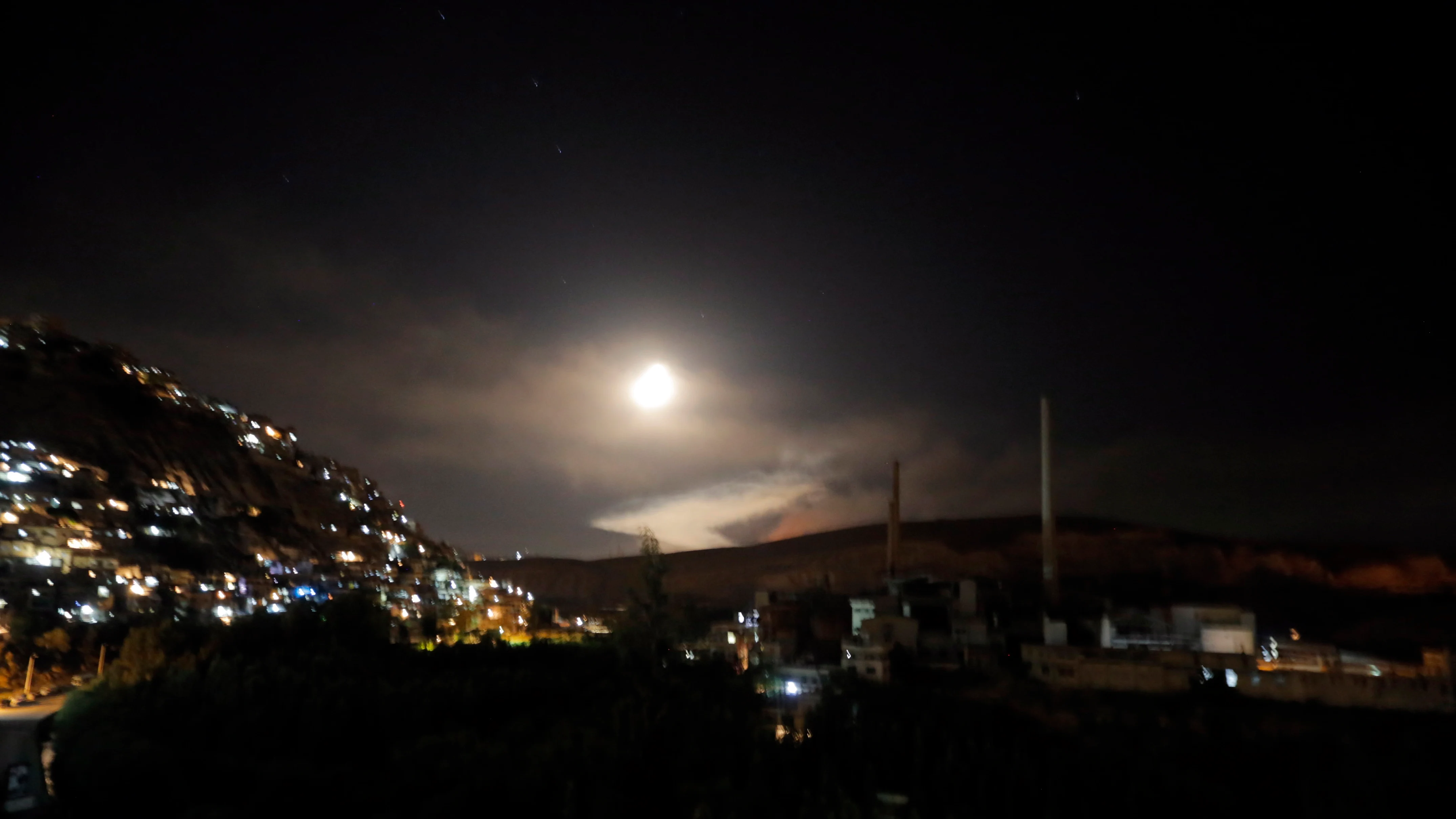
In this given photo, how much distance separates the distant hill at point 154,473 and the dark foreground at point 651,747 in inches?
551

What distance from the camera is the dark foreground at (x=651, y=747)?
8750 mm

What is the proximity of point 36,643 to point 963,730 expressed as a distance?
54.0 ft

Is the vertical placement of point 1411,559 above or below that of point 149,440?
below

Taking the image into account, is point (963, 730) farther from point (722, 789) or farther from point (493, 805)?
point (493, 805)

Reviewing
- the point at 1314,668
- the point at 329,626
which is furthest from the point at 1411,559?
the point at 329,626

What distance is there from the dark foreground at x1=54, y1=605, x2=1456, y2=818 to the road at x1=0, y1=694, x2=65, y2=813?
Result: 349mm

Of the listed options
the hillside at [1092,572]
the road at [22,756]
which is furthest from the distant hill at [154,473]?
the road at [22,756]

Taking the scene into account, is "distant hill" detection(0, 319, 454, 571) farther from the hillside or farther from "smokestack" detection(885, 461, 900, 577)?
"smokestack" detection(885, 461, 900, 577)

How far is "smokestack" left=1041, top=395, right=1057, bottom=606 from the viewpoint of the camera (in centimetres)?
2459

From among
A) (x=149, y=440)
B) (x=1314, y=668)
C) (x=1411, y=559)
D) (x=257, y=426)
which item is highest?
(x=257, y=426)

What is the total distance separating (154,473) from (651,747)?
29553 millimetres

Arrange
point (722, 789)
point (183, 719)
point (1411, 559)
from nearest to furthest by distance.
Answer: point (722, 789)
point (183, 719)
point (1411, 559)

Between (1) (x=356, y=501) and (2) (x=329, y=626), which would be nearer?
(2) (x=329, y=626)

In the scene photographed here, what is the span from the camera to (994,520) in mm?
47469
